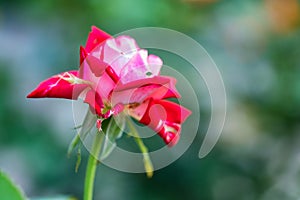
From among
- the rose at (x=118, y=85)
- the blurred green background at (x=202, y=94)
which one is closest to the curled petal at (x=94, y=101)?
the rose at (x=118, y=85)

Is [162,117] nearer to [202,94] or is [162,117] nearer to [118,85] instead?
[118,85]

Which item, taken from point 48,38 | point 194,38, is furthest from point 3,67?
→ point 194,38

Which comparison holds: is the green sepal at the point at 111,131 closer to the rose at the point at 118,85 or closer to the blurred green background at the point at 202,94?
the rose at the point at 118,85

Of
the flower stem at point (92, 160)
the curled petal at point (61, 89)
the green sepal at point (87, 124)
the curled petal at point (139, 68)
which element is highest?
the curled petal at point (139, 68)

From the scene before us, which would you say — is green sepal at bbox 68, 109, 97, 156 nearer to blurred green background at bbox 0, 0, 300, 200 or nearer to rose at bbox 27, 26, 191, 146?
rose at bbox 27, 26, 191, 146

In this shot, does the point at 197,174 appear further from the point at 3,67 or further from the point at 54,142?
the point at 3,67

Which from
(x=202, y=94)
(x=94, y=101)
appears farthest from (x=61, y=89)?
(x=202, y=94)
